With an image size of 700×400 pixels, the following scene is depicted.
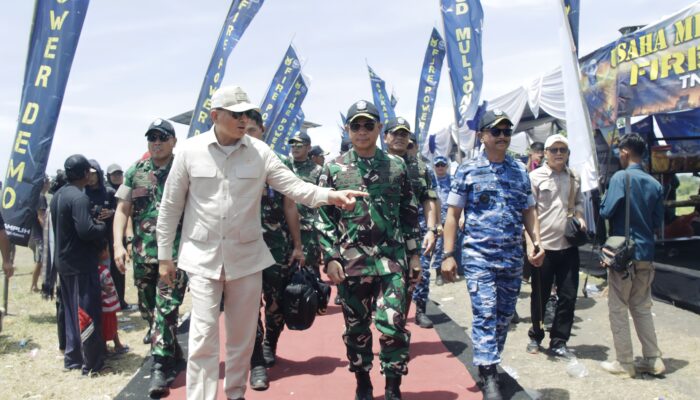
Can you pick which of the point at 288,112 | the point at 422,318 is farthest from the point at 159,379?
the point at 288,112

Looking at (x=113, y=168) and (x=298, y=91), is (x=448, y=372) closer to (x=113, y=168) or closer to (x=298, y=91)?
(x=113, y=168)

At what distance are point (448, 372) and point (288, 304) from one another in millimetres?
1529

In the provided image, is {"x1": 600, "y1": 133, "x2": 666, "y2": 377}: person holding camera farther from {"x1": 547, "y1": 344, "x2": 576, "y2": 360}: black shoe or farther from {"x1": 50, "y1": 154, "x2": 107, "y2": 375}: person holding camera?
{"x1": 50, "y1": 154, "x2": 107, "y2": 375}: person holding camera

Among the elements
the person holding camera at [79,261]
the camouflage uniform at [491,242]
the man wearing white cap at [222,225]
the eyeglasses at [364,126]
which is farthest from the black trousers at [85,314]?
the camouflage uniform at [491,242]

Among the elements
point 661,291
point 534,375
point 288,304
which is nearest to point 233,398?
point 288,304

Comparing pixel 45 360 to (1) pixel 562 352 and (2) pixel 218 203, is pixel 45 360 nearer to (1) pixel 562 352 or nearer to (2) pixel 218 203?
(2) pixel 218 203

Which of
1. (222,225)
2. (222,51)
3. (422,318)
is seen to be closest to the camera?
(222,225)

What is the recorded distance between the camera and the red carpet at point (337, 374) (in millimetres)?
4145

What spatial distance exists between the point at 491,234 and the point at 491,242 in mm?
59

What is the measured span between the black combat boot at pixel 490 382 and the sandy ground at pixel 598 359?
Result: 546mm

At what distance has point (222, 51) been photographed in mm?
7848

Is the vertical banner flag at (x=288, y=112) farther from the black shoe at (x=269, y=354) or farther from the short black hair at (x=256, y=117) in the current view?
the black shoe at (x=269, y=354)

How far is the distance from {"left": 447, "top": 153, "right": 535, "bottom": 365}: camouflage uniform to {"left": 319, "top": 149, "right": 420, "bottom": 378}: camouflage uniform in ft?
1.95

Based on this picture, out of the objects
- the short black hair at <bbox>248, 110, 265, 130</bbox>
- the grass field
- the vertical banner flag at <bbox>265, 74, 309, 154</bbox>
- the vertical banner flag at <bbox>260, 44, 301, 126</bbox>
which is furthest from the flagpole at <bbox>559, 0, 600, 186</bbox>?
the vertical banner flag at <bbox>265, 74, 309, 154</bbox>
